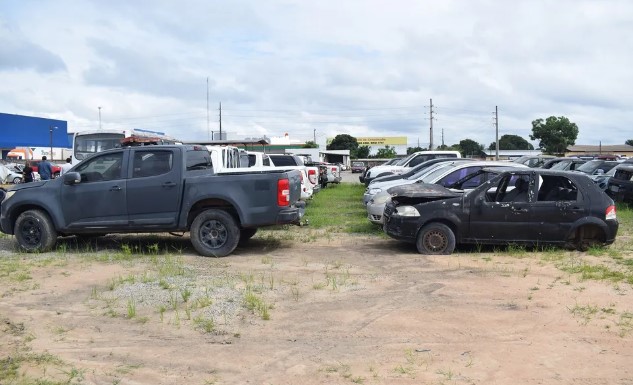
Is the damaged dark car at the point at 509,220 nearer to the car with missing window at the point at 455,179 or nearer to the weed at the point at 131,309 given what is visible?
the car with missing window at the point at 455,179

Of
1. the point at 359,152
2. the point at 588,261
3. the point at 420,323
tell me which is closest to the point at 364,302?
the point at 420,323

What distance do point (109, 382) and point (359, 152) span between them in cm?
10782

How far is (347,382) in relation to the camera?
483 cm

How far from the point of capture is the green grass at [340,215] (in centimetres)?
1346

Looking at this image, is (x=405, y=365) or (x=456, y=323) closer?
(x=405, y=365)

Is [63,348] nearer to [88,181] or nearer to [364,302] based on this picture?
[364,302]

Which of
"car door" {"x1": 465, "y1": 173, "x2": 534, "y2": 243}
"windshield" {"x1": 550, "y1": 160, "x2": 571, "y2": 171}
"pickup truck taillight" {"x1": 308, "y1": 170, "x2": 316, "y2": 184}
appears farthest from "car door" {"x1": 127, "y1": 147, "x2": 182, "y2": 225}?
"windshield" {"x1": 550, "y1": 160, "x2": 571, "y2": 171}

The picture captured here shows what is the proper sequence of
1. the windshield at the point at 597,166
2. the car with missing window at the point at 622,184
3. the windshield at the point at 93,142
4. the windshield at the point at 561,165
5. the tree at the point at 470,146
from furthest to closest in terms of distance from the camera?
the tree at the point at 470,146 < the windshield at the point at 561,165 < the windshield at the point at 597,166 < the windshield at the point at 93,142 < the car with missing window at the point at 622,184

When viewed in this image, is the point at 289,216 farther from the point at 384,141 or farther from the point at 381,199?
the point at 384,141

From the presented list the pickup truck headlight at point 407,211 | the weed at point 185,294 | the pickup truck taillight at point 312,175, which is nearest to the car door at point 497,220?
the pickup truck headlight at point 407,211

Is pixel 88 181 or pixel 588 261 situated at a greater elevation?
pixel 88 181

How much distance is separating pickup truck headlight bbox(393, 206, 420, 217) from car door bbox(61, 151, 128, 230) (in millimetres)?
4624

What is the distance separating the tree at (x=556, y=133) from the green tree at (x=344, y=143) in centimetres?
3808

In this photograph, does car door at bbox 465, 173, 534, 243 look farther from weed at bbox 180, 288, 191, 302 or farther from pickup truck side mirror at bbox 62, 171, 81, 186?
pickup truck side mirror at bbox 62, 171, 81, 186
